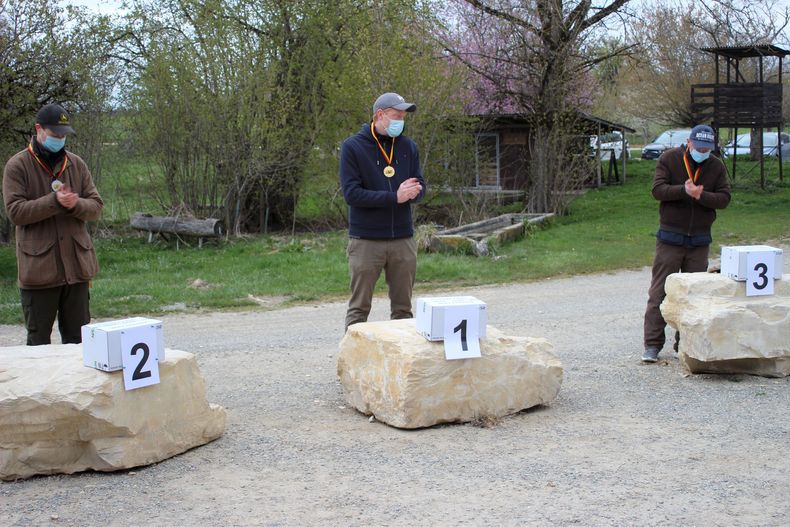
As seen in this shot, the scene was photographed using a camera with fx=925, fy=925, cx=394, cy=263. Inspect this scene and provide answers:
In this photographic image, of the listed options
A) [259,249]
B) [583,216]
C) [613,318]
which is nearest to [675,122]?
[583,216]

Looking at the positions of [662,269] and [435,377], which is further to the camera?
[662,269]

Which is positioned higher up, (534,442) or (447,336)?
(447,336)

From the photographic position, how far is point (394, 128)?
257 inches

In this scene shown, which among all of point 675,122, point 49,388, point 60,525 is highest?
point 675,122

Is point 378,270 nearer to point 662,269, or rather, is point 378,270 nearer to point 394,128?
point 394,128

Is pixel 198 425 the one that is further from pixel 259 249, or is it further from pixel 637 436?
pixel 259 249

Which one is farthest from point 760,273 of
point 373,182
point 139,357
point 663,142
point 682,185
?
point 663,142

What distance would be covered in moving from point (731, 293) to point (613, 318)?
9.17ft

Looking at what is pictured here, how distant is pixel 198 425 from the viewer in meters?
5.40

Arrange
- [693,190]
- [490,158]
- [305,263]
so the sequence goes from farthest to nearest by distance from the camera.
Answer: [490,158] → [305,263] → [693,190]

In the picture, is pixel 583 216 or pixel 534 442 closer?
pixel 534 442

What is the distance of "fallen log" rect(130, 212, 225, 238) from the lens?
16031 millimetres

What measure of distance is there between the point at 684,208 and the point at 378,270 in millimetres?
2524

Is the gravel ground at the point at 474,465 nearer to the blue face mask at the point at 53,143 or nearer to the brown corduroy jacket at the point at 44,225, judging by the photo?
the brown corduroy jacket at the point at 44,225
